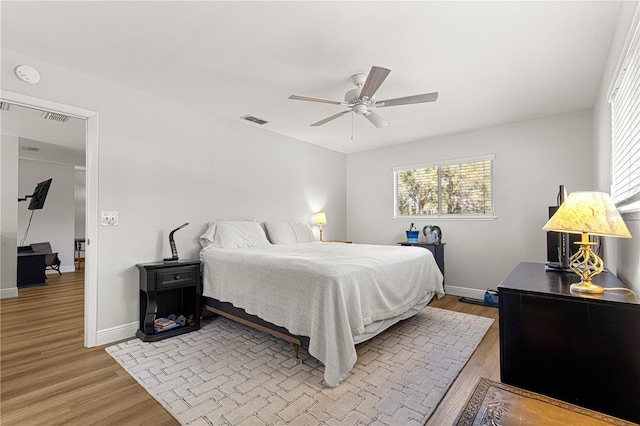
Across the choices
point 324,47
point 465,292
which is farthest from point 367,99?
point 465,292

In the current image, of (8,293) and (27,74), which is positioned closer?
(27,74)

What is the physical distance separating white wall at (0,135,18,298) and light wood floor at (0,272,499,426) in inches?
56.5

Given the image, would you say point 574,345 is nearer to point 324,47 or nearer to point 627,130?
point 627,130

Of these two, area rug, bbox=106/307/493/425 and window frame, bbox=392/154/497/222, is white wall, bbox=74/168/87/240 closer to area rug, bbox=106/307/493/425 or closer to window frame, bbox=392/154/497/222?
area rug, bbox=106/307/493/425

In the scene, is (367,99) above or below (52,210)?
above

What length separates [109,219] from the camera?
3.02m

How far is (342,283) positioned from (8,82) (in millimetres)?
3221

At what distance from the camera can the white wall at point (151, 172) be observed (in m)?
2.94

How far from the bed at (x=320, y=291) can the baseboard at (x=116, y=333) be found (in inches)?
30.0

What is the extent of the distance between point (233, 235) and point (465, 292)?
360 cm

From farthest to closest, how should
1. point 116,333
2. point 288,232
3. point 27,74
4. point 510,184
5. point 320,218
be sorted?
point 320,218 → point 288,232 → point 510,184 → point 116,333 → point 27,74

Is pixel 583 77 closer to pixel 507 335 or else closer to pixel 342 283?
pixel 507 335

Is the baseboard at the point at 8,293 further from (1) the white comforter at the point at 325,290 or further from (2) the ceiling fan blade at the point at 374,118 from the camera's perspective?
(2) the ceiling fan blade at the point at 374,118

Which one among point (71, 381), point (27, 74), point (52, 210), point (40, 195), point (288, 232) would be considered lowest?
point (71, 381)
